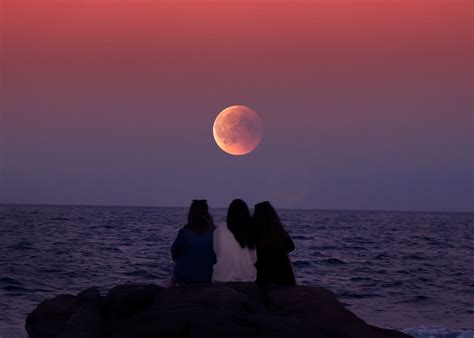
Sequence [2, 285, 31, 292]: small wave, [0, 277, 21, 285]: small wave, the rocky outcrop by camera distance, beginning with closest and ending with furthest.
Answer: the rocky outcrop, [2, 285, 31, 292]: small wave, [0, 277, 21, 285]: small wave

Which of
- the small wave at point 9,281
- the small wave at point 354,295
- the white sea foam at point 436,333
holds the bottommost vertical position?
the small wave at point 9,281

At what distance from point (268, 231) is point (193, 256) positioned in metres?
1.12

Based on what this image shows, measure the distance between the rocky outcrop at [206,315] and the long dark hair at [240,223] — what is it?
2.11 ft

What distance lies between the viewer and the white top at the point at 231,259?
382 inches

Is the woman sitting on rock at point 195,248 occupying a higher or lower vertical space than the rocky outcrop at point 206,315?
higher

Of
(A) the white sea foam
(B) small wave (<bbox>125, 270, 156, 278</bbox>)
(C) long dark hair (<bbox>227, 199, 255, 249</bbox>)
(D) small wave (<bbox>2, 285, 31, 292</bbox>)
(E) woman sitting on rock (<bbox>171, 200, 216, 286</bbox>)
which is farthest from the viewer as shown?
(B) small wave (<bbox>125, 270, 156, 278</bbox>)

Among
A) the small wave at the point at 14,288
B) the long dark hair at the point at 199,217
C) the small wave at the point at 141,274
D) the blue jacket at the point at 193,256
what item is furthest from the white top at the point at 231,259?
the small wave at the point at 141,274

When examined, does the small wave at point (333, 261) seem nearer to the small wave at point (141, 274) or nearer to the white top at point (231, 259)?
the small wave at point (141, 274)

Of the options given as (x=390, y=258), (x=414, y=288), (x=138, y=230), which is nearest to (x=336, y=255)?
(x=390, y=258)

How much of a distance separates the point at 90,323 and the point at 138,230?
5265cm

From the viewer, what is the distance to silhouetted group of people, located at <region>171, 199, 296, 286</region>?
382 inches

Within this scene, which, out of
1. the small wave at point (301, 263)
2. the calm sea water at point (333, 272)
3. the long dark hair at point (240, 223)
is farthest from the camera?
the small wave at point (301, 263)

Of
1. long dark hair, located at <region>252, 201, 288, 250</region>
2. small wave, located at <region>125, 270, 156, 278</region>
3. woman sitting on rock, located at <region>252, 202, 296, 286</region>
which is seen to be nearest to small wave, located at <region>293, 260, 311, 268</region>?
small wave, located at <region>125, 270, 156, 278</region>

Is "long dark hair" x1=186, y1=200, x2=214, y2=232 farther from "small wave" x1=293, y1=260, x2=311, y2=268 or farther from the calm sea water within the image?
"small wave" x1=293, y1=260, x2=311, y2=268
